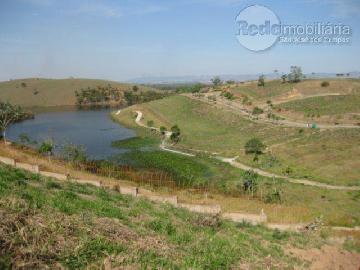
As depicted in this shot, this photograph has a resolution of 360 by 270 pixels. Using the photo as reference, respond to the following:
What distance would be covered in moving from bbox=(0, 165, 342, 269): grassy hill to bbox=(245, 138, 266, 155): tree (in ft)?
131

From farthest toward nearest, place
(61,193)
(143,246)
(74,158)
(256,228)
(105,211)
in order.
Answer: (74,158), (256,228), (61,193), (105,211), (143,246)

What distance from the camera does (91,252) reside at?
9.80m

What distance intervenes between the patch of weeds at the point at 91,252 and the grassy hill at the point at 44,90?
150793mm

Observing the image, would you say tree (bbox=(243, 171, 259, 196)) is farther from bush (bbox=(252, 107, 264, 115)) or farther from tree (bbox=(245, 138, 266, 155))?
bush (bbox=(252, 107, 264, 115))

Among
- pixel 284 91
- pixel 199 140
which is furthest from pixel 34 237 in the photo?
pixel 284 91

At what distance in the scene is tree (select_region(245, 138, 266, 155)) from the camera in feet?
187

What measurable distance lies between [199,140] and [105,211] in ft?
192

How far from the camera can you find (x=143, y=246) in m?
11.0

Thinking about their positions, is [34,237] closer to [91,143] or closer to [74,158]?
[74,158]

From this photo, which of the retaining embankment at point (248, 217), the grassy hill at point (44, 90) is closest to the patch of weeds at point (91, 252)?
the retaining embankment at point (248, 217)

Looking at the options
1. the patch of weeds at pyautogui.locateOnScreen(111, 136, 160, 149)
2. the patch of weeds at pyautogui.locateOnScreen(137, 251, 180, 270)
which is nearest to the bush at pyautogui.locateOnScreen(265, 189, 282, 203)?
the patch of weeds at pyautogui.locateOnScreen(137, 251, 180, 270)

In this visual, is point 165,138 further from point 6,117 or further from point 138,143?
point 6,117

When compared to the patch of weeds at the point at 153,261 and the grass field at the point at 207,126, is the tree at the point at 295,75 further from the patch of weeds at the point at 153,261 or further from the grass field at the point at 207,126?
the patch of weeds at the point at 153,261

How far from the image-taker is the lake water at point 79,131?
7175 cm
